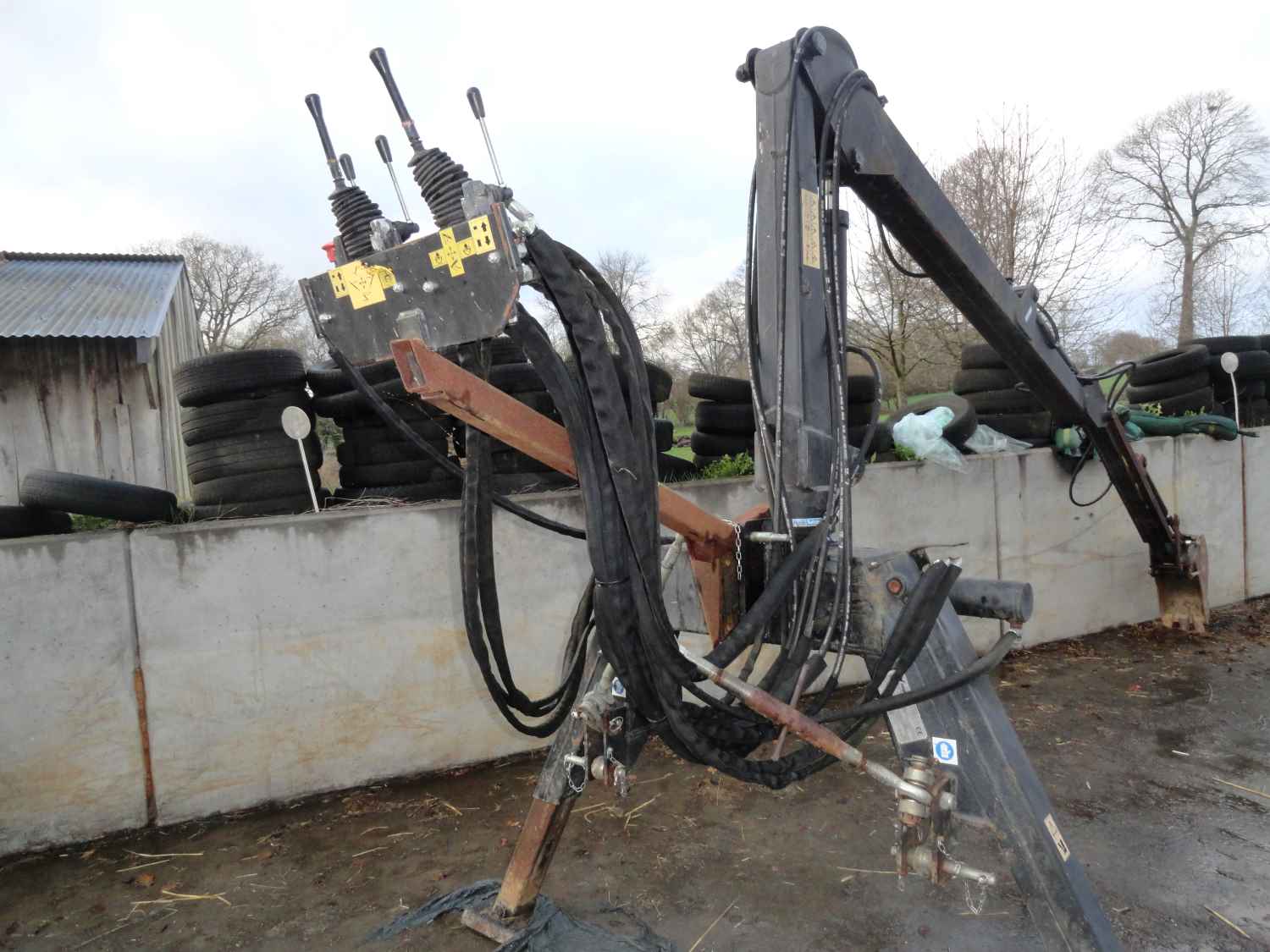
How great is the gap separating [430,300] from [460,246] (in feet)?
0.49

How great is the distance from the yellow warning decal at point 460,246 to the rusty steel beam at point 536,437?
0.56ft

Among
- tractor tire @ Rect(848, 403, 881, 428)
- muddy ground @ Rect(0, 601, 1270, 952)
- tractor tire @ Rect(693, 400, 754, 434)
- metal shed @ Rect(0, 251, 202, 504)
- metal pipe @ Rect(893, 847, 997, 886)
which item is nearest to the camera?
metal pipe @ Rect(893, 847, 997, 886)

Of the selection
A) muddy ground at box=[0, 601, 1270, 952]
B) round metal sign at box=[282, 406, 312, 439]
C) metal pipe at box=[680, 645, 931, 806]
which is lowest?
muddy ground at box=[0, 601, 1270, 952]

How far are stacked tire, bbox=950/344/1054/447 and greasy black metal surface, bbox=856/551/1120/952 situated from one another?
181 inches

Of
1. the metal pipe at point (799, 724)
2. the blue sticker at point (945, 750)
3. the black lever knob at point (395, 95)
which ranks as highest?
the black lever knob at point (395, 95)

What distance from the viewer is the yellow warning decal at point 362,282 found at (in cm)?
181

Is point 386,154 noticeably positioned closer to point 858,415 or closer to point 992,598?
point 992,598

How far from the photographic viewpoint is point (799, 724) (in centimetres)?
192

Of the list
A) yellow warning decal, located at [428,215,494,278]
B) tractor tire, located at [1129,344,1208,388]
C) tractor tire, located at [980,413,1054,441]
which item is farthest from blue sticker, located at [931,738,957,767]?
tractor tire, located at [1129,344,1208,388]

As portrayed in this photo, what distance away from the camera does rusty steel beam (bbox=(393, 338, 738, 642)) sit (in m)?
1.71

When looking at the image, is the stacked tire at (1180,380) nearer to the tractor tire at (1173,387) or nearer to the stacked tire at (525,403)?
the tractor tire at (1173,387)

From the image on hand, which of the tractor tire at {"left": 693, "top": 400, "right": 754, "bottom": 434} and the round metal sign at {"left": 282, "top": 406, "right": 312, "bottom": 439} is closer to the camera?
the round metal sign at {"left": 282, "top": 406, "right": 312, "bottom": 439}

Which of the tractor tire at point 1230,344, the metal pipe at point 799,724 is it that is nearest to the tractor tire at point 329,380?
the metal pipe at point 799,724

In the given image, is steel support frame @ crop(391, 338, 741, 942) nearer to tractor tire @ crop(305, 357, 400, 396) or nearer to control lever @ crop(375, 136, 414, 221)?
control lever @ crop(375, 136, 414, 221)
